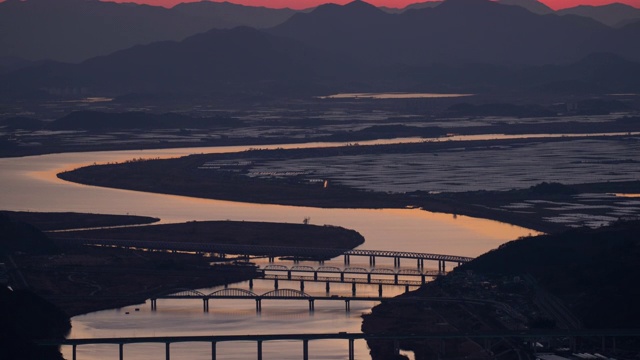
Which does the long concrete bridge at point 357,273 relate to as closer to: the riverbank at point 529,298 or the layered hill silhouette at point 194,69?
the riverbank at point 529,298

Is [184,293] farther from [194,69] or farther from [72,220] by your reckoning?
[194,69]

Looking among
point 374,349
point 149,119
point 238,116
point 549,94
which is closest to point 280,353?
point 374,349

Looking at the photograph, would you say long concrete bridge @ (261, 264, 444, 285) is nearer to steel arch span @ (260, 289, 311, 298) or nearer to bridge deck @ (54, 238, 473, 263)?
bridge deck @ (54, 238, 473, 263)

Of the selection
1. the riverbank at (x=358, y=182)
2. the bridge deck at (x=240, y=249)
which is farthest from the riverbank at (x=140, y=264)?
the riverbank at (x=358, y=182)

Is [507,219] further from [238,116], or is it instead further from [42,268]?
[238,116]

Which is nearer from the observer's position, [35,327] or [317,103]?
[35,327]

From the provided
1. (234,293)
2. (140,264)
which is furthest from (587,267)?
(140,264)
